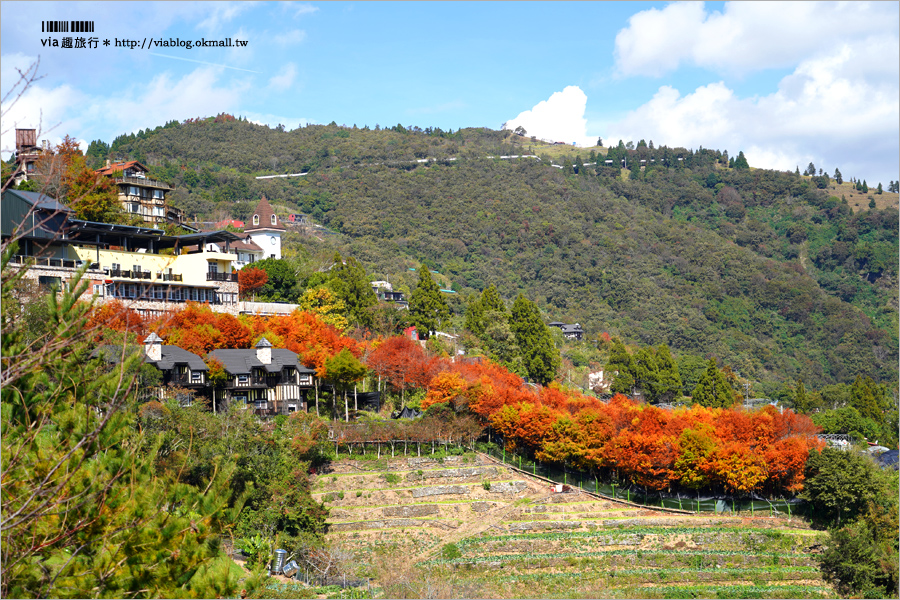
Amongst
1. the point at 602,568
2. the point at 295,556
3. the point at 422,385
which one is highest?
the point at 422,385

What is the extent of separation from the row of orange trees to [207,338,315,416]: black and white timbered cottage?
1.05m

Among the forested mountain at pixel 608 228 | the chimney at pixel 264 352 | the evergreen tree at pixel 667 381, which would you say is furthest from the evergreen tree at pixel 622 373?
the chimney at pixel 264 352

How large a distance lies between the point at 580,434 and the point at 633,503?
402 cm

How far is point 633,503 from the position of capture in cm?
3950

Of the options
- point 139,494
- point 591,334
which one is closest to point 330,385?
point 139,494

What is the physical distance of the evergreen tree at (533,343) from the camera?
5934 cm

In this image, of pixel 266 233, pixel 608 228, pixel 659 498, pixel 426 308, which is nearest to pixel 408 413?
pixel 659 498

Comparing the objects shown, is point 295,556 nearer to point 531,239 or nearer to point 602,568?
point 602,568

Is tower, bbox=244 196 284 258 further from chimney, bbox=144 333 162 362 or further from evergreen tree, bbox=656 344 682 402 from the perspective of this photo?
chimney, bbox=144 333 162 362

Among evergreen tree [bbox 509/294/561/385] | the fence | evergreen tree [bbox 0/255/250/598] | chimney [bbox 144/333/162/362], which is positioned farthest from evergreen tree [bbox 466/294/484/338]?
evergreen tree [bbox 0/255/250/598]

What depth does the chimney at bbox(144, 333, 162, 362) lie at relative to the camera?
1411 inches

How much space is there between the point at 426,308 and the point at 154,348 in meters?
24.8

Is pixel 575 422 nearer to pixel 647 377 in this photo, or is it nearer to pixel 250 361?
pixel 250 361

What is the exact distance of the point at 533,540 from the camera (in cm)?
3469
